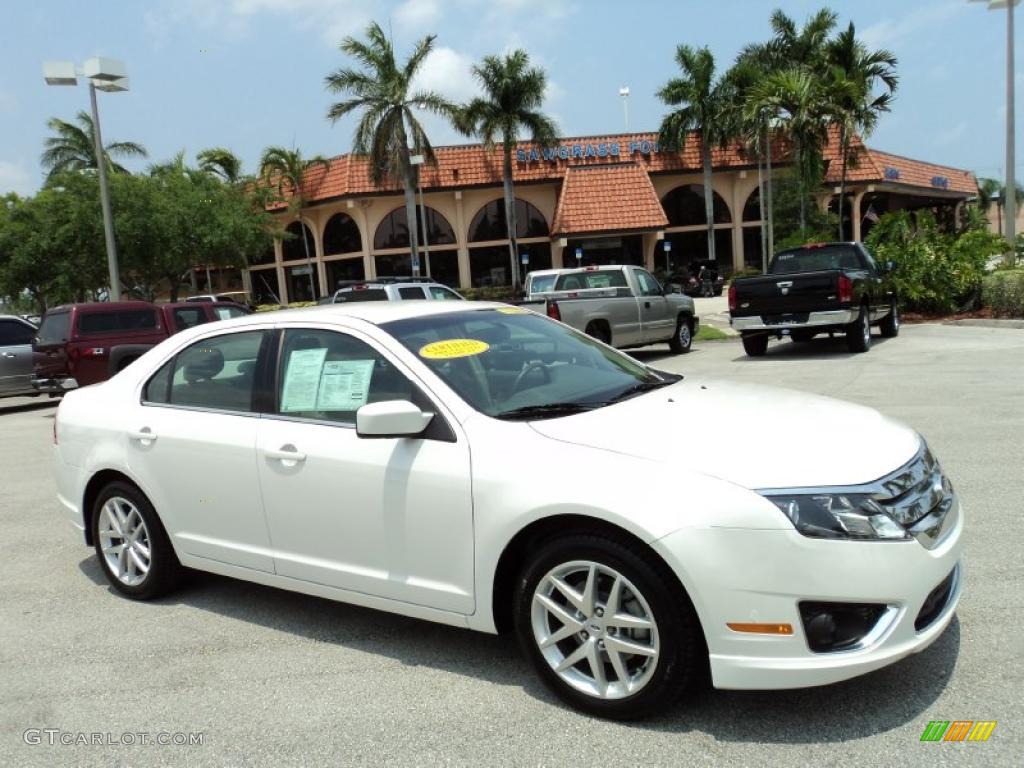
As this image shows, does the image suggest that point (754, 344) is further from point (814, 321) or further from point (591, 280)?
point (591, 280)

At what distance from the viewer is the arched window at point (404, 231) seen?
141 ft

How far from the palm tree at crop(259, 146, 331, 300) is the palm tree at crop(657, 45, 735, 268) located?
16680 mm

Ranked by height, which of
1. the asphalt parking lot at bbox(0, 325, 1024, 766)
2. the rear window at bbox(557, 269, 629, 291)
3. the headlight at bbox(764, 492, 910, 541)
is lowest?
the asphalt parking lot at bbox(0, 325, 1024, 766)

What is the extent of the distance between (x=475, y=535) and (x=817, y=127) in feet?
81.3

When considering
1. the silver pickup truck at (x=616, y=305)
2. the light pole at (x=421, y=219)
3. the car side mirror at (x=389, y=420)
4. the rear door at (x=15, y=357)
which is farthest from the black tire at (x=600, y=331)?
the light pole at (x=421, y=219)

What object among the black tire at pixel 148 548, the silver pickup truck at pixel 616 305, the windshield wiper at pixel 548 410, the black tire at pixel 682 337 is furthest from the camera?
the black tire at pixel 682 337

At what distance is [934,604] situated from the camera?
3154 mm

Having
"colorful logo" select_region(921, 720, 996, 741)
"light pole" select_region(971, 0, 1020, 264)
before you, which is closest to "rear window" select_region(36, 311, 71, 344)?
"colorful logo" select_region(921, 720, 996, 741)

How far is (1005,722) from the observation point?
10.0ft

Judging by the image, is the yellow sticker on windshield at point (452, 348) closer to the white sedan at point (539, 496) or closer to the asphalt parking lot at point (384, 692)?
the white sedan at point (539, 496)

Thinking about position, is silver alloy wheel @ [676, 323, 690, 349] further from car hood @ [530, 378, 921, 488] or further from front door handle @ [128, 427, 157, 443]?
front door handle @ [128, 427, 157, 443]

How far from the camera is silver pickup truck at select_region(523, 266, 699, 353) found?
15.5 m

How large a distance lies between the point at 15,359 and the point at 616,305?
11.0 meters

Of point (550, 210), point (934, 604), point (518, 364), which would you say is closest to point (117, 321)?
point (518, 364)
